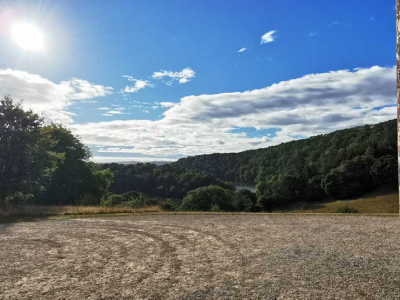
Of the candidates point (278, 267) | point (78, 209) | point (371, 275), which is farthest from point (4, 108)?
point (371, 275)

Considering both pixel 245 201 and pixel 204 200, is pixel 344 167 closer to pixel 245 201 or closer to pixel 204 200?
pixel 245 201

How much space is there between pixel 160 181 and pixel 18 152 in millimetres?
66567

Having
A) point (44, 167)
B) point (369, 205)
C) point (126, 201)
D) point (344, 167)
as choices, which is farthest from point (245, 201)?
point (44, 167)

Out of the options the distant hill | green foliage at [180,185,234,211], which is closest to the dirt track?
green foliage at [180,185,234,211]

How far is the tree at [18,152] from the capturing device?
21625mm

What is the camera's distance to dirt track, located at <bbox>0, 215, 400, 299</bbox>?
19.1ft

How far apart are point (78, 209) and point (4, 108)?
9.39 meters

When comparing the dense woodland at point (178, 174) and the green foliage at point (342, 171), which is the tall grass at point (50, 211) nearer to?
the dense woodland at point (178, 174)

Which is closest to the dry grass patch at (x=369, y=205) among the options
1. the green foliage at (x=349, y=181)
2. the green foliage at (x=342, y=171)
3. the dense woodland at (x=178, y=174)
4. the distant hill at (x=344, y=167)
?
the green foliage at (x=342, y=171)

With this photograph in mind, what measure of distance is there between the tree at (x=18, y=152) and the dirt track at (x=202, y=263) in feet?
34.3

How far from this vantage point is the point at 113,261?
7859 mm

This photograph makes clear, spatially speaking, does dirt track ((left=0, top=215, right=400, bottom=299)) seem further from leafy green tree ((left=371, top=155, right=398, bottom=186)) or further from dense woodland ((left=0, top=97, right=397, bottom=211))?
leafy green tree ((left=371, top=155, right=398, bottom=186))

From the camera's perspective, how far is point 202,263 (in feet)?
24.9

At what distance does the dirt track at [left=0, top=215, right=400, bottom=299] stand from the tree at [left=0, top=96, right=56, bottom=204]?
34.3 ft
